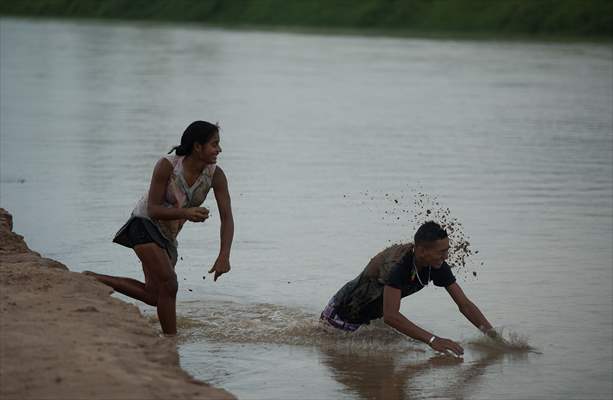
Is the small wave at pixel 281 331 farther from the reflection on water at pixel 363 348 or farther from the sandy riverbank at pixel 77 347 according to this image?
the sandy riverbank at pixel 77 347

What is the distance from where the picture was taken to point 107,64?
1563 inches

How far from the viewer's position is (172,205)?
27.1 feet

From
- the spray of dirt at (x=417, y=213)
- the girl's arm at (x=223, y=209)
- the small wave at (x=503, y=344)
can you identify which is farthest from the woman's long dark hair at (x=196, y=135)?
the spray of dirt at (x=417, y=213)

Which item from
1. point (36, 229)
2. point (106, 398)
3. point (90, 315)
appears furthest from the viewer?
point (36, 229)

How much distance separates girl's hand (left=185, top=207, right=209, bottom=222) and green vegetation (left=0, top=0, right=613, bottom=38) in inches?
2938

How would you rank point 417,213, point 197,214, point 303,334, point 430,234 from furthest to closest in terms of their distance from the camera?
point 417,213, point 303,334, point 430,234, point 197,214

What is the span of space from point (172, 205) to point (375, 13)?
93.9 m

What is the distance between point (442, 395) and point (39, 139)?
13.2 m

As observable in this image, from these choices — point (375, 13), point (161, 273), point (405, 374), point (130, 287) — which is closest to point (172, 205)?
point (161, 273)

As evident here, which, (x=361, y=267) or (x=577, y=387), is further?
(x=361, y=267)

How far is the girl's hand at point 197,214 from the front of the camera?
7785mm

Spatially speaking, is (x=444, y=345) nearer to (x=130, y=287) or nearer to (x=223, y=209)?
(x=223, y=209)

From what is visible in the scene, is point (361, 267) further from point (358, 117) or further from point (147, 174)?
point (358, 117)

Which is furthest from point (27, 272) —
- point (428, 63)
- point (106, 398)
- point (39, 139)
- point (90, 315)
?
point (428, 63)
